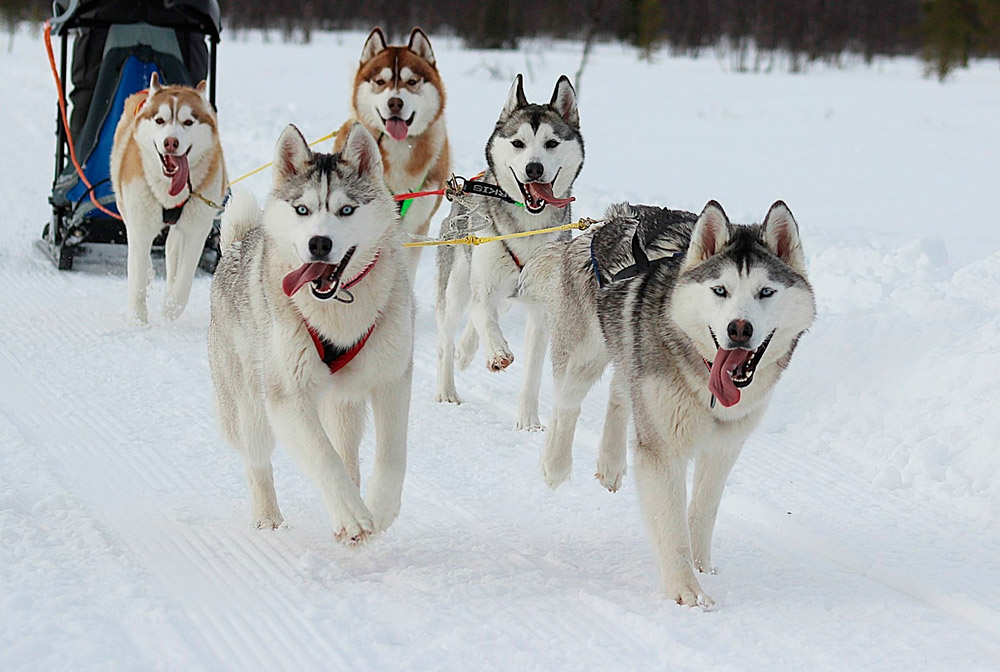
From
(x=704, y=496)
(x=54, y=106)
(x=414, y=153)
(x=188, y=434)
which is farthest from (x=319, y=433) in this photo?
(x=54, y=106)

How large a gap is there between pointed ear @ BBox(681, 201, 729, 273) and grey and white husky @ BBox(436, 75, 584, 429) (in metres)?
1.62

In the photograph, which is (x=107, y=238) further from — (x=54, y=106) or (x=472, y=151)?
(x=54, y=106)

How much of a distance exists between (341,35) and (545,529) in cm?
3020

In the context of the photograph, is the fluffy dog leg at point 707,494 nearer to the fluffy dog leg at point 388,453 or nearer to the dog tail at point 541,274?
the fluffy dog leg at point 388,453

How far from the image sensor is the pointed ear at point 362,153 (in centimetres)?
312

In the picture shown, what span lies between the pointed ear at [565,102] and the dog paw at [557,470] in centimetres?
173

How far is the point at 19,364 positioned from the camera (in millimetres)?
5039

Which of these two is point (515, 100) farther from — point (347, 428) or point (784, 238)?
point (784, 238)

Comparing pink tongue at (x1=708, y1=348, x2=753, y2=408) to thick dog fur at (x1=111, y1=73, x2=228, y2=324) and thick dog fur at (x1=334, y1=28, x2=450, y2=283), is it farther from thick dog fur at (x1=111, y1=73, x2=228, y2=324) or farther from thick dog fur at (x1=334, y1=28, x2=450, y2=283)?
thick dog fur at (x1=111, y1=73, x2=228, y2=324)

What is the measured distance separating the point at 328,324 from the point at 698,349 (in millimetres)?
1030

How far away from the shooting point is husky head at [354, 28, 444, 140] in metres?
5.79

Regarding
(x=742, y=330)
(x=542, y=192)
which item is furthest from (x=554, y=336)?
(x=742, y=330)

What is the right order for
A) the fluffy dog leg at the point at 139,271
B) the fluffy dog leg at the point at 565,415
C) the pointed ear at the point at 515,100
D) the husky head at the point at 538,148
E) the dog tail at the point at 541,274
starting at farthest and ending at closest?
the fluffy dog leg at the point at 139,271
the pointed ear at the point at 515,100
the husky head at the point at 538,148
the dog tail at the point at 541,274
the fluffy dog leg at the point at 565,415

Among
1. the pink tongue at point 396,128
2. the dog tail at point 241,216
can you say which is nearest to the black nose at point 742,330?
the dog tail at point 241,216
